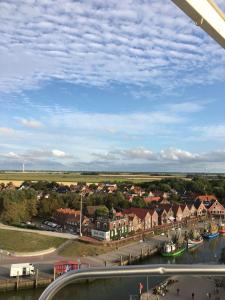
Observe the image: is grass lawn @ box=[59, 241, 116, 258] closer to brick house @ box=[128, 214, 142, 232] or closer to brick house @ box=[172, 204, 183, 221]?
brick house @ box=[128, 214, 142, 232]

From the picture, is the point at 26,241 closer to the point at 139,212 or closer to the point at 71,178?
the point at 139,212

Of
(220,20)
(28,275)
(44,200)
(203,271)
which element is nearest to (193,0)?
(220,20)

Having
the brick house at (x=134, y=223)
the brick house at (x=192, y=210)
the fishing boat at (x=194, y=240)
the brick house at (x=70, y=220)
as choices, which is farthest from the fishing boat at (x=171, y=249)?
the brick house at (x=192, y=210)

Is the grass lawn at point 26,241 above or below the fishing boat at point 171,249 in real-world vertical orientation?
above

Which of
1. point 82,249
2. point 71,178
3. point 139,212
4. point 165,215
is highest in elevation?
point 71,178

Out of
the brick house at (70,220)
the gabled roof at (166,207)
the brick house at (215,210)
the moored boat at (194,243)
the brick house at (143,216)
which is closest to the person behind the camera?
the moored boat at (194,243)

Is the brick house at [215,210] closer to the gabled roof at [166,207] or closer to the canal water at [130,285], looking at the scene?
the gabled roof at [166,207]

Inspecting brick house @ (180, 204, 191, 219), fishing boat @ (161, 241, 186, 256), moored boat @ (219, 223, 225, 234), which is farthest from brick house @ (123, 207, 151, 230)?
brick house @ (180, 204, 191, 219)

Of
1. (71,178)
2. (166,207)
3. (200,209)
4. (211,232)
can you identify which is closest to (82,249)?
(211,232)
